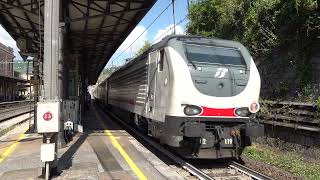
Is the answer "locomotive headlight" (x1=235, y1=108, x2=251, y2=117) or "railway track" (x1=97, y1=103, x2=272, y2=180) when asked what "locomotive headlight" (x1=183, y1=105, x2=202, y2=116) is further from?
"railway track" (x1=97, y1=103, x2=272, y2=180)

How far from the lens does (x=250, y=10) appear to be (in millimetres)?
18984

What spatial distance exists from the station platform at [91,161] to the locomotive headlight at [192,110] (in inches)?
52.3

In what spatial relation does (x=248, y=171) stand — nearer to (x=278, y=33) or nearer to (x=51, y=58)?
(x=51, y=58)

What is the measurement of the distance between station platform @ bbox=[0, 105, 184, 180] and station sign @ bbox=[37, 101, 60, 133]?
103cm

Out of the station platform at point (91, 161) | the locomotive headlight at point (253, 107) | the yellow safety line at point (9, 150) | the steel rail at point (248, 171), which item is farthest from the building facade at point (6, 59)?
the steel rail at point (248, 171)

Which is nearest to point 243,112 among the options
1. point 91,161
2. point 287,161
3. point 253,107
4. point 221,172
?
point 253,107

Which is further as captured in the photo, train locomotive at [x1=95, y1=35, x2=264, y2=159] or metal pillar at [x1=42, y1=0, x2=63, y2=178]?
train locomotive at [x1=95, y1=35, x2=264, y2=159]

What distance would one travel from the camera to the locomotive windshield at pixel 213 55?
10893 mm

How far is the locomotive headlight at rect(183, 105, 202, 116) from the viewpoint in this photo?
1032cm

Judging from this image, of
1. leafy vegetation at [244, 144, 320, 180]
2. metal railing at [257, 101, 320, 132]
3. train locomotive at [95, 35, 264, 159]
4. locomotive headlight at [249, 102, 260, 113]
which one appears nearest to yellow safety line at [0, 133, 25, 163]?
train locomotive at [95, 35, 264, 159]

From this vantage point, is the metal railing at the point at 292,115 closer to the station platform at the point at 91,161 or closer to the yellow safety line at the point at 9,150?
the station platform at the point at 91,161

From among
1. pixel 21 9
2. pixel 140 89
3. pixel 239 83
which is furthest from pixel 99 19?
pixel 239 83

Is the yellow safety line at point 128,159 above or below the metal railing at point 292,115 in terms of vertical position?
below

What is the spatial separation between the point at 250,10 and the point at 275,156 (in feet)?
27.5
